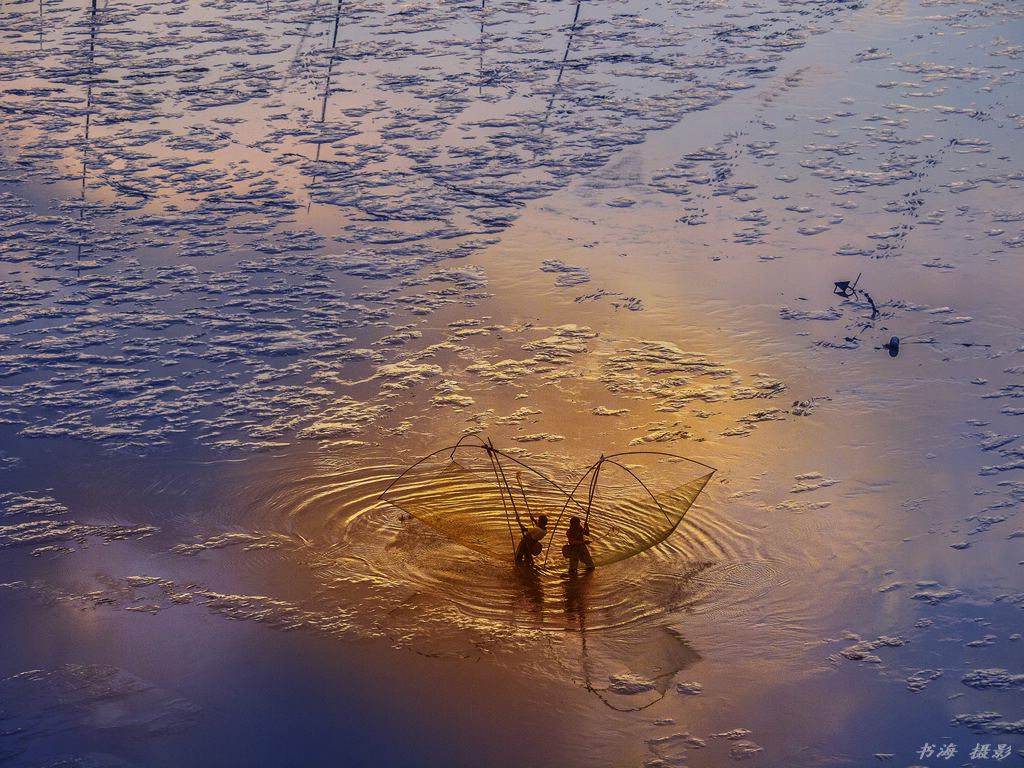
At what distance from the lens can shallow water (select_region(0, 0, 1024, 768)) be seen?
7074 millimetres

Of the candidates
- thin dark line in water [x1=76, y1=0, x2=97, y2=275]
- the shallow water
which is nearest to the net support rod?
the shallow water

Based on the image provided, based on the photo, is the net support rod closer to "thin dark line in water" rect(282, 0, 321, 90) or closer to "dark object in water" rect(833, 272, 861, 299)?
"dark object in water" rect(833, 272, 861, 299)

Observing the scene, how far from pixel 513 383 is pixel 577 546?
238 centimetres

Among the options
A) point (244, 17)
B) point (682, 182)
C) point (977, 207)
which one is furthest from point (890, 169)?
point (244, 17)

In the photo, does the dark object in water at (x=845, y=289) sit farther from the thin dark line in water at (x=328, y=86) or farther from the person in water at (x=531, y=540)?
the thin dark line in water at (x=328, y=86)

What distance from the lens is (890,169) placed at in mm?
13109

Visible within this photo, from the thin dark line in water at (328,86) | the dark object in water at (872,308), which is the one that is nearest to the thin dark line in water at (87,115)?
the thin dark line in water at (328,86)

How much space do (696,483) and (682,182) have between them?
18.2 ft

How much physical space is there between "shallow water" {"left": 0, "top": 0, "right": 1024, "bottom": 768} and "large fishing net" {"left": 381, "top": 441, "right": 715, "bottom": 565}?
0.15m

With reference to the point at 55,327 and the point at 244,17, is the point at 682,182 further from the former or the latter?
the point at 244,17

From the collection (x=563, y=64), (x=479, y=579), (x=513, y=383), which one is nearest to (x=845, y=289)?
(x=513, y=383)

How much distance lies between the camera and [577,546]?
7.98m
